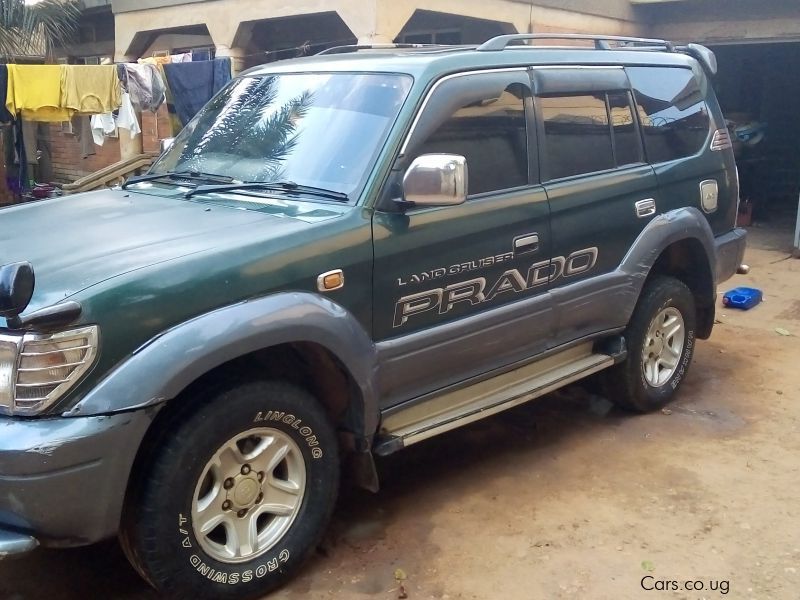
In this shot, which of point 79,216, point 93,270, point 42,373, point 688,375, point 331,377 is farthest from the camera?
point 688,375

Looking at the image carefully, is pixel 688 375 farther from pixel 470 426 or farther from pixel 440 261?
pixel 440 261

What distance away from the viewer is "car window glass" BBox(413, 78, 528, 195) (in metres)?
3.77

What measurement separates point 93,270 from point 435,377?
1.54 metres

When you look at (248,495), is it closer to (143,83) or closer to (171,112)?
(143,83)

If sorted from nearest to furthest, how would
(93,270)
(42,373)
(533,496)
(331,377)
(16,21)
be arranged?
(42,373), (93,270), (331,377), (533,496), (16,21)

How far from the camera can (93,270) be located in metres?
2.83

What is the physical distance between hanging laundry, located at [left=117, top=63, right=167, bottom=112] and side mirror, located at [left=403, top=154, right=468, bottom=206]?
6.98 metres

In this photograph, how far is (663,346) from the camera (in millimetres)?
5207

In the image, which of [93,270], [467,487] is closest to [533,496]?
[467,487]

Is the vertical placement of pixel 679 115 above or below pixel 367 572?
above

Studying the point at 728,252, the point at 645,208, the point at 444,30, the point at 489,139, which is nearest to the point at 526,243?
the point at 489,139

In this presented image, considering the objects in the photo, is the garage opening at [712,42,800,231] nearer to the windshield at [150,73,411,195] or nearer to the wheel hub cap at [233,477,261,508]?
the windshield at [150,73,411,195]

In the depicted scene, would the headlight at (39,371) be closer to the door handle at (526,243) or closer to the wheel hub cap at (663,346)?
the door handle at (526,243)

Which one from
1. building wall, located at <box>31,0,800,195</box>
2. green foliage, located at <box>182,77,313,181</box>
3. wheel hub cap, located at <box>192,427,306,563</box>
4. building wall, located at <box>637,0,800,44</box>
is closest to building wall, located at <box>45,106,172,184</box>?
building wall, located at <box>31,0,800,195</box>
